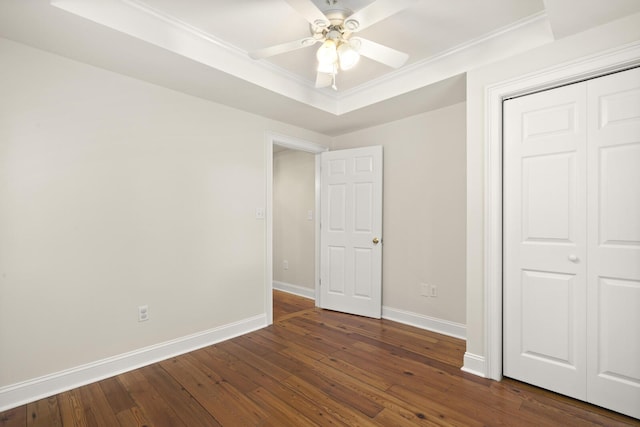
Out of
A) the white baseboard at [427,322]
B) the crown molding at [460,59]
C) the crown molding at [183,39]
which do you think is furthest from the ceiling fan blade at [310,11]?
the white baseboard at [427,322]

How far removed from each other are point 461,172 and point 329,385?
7.49 ft

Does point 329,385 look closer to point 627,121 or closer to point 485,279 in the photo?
point 485,279

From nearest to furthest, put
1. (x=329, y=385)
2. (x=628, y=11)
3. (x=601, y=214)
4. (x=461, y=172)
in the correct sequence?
(x=628, y=11) → (x=601, y=214) → (x=329, y=385) → (x=461, y=172)

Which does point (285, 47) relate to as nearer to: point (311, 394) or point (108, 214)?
point (108, 214)

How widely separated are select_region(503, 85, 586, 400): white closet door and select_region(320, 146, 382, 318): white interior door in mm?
A: 1540

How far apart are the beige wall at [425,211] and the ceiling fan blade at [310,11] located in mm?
1903

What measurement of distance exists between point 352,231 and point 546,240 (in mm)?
2039

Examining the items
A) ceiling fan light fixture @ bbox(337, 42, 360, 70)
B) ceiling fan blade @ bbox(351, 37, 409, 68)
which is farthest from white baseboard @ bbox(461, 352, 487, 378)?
ceiling fan light fixture @ bbox(337, 42, 360, 70)

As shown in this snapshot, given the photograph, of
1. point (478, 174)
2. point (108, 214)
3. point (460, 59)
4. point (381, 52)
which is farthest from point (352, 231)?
point (108, 214)

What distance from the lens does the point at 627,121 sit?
1.78 m

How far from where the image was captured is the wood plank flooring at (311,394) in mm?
1787

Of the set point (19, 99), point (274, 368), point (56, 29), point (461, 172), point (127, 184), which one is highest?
point (56, 29)

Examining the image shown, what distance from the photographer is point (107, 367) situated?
2258 millimetres

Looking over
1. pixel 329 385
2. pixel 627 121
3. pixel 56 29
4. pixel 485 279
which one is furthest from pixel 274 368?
pixel 627 121
